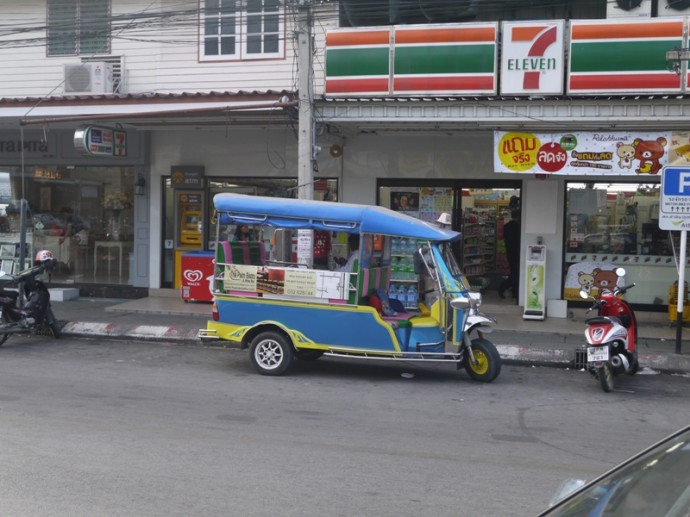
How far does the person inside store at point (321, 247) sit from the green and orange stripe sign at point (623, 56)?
4.67 meters

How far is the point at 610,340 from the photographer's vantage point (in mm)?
9320

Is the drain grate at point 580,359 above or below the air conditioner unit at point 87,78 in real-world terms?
below

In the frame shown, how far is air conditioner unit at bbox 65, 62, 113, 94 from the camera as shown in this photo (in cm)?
1518

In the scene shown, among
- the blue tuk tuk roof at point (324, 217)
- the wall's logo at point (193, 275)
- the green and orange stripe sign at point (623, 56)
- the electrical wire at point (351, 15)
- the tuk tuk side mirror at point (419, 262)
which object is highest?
the electrical wire at point (351, 15)

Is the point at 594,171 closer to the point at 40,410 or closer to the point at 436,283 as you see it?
the point at 436,283

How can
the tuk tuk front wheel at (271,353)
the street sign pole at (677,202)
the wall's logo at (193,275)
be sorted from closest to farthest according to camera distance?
the tuk tuk front wheel at (271,353)
the street sign pole at (677,202)
the wall's logo at (193,275)

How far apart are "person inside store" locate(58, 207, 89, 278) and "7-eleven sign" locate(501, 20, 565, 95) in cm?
1015

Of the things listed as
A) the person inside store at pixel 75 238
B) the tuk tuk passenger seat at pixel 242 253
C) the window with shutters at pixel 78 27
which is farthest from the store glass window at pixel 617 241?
the person inside store at pixel 75 238

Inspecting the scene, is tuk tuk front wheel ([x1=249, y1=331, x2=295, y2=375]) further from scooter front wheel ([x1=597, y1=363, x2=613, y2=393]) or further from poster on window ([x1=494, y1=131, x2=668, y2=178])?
poster on window ([x1=494, y1=131, x2=668, y2=178])

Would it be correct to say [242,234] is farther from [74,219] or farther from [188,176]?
[74,219]

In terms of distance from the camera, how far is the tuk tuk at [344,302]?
961 centimetres

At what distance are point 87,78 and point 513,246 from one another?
9163 millimetres

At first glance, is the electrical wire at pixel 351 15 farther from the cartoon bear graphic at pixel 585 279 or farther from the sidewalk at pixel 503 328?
the sidewalk at pixel 503 328

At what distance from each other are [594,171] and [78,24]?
11.0 m
